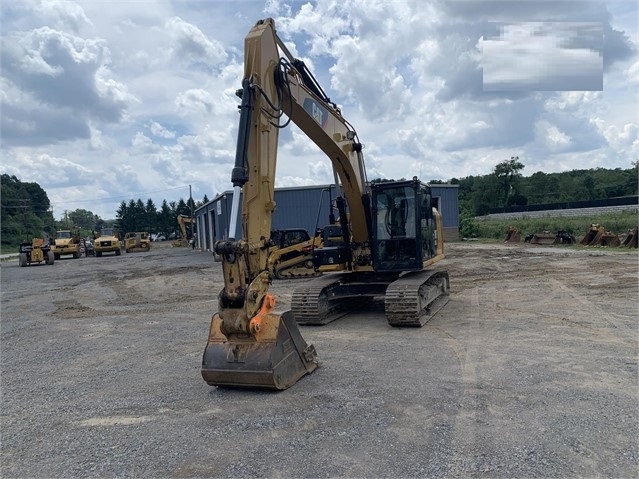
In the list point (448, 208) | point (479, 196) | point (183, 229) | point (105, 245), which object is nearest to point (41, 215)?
point (183, 229)

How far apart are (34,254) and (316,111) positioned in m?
29.3

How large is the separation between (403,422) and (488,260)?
57.5 ft

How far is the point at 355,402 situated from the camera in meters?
5.11

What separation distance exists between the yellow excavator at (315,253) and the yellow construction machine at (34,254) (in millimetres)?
27022

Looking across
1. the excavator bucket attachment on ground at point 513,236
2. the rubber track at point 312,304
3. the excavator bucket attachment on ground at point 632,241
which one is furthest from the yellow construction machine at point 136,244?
the rubber track at point 312,304

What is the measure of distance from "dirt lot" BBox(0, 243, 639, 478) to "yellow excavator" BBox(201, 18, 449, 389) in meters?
0.39

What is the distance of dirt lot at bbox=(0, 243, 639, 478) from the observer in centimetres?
394

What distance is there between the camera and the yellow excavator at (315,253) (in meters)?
5.40

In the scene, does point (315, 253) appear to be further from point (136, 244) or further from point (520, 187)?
point (520, 187)

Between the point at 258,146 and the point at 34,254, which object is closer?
the point at 258,146

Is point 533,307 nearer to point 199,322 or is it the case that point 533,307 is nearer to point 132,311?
→ point 199,322

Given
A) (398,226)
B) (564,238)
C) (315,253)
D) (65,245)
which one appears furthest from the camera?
(65,245)

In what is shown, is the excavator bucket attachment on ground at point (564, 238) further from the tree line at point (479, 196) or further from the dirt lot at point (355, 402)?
the tree line at point (479, 196)

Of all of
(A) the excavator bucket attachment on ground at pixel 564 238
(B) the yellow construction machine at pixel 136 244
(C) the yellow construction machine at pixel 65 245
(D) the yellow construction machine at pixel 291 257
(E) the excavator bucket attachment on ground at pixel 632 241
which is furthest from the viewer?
(B) the yellow construction machine at pixel 136 244
